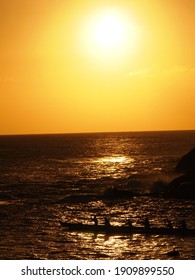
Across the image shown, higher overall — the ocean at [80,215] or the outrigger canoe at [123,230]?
the outrigger canoe at [123,230]

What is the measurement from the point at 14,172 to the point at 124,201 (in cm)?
4539

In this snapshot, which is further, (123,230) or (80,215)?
(80,215)

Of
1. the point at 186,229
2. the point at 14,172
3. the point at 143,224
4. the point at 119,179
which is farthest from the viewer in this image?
the point at 14,172

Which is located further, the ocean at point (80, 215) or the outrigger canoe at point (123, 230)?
the outrigger canoe at point (123, 230)

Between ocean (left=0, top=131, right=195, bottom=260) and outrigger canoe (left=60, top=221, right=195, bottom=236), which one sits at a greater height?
outrigger canoe (left=60, top=221, right=195, bottom=236)

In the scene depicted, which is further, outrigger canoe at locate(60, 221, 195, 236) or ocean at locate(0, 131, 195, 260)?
outrigger canoe at locate(60, 221, 195, 236)

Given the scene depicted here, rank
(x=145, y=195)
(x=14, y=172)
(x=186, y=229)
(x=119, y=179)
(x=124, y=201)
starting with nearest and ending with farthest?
1. (x=186, y=229)
2. (x=124, y=201)
3. (x=145, y=195)
4. (x=119, y=179)
5. (x=14, y=172)

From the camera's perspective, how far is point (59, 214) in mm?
50594

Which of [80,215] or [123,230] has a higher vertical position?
[123,230]
